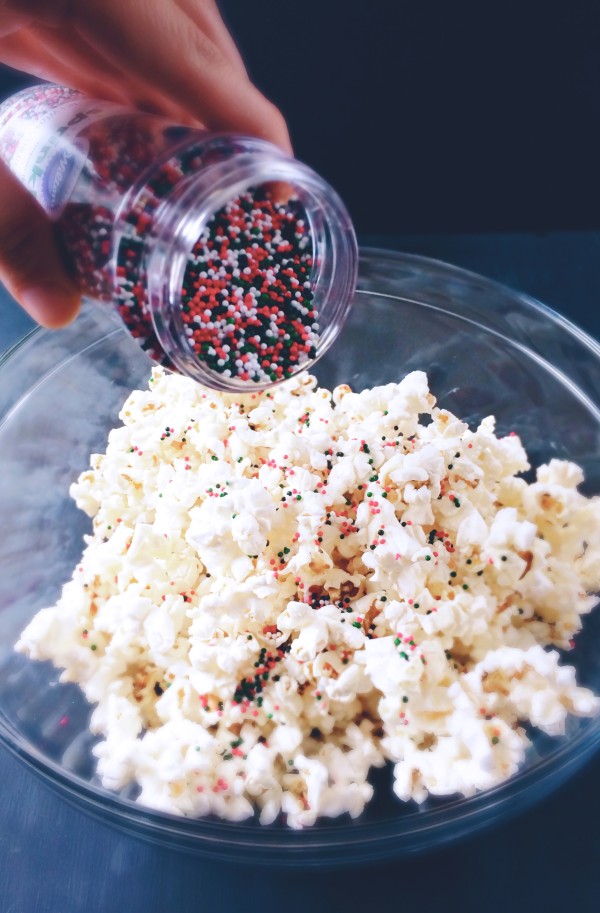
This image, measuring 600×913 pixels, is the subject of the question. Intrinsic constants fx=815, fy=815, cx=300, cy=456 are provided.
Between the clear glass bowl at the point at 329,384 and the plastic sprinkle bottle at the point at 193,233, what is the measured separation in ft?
1.09

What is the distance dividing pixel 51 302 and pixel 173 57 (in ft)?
1.00

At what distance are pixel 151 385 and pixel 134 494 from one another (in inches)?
7.3

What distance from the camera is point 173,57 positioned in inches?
35.6

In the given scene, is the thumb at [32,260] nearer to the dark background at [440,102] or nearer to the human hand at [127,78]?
the human hand at [127,78]

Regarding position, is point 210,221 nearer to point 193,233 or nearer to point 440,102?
point 193,233

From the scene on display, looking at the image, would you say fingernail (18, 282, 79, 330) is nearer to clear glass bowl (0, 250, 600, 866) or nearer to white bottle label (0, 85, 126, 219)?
white bottle label (0, 85, 126, 219)

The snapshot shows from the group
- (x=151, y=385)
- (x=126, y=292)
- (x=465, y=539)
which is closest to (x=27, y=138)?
(x=126, y=292)

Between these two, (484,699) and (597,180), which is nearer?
(484,699)

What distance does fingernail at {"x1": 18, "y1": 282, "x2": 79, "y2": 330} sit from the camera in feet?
3.06

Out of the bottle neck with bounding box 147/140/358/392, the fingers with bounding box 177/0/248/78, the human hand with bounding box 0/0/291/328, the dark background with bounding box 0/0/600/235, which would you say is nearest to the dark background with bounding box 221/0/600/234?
the dark background with bounding box 0/0/600/235

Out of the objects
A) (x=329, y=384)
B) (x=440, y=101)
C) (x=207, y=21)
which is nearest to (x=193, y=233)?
(x=207, y=21)

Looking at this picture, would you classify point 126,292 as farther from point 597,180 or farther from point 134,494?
point 597,180

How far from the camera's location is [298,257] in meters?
0.96

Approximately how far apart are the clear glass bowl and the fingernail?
0.34 m
